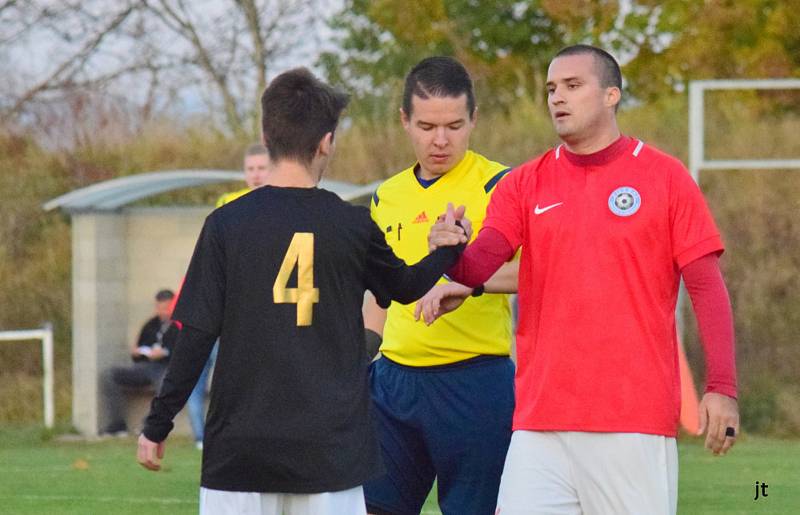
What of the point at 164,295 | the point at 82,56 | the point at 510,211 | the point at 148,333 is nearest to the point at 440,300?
the point at 510,211

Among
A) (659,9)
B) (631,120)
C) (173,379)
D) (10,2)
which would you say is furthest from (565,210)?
(10,2)

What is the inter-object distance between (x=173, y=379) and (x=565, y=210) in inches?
53.3

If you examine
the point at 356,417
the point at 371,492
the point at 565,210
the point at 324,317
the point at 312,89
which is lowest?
the point at 371,492

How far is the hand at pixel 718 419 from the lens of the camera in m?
4.72

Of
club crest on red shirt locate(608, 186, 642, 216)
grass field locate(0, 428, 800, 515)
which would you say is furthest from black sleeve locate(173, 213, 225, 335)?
grass field locate(0, 428, 800, 515)

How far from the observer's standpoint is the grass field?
32.7ft

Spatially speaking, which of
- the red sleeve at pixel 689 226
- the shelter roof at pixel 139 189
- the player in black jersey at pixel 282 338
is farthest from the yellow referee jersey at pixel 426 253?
the shelter roof at pixel 139 189

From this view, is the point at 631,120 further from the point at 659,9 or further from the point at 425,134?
the point at 425,134

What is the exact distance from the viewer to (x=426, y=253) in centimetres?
566

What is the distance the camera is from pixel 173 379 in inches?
178

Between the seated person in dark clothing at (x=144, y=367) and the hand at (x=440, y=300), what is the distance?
10.4m

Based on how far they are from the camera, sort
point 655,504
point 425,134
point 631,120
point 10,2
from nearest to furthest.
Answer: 1. point 655,504
2. point 425,134
3. point 631,120
4. point 10,2

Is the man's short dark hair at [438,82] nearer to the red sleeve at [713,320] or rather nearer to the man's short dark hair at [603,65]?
the man's short dark hair at [603,65]

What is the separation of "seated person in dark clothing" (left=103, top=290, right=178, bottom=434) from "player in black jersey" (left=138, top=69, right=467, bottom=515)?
10.9 metres
